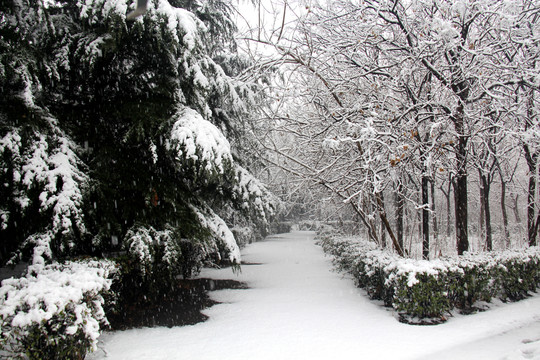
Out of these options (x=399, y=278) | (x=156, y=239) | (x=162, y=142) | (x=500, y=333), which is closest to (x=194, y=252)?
(x=156, y=239)

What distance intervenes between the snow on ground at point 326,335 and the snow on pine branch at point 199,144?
8.98 ft

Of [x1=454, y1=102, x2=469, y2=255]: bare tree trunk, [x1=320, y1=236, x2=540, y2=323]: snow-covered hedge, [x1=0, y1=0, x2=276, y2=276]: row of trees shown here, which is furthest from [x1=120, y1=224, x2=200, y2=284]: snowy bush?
[x1=454, y1=102, x2=469, y2=255]: bare tree trunk

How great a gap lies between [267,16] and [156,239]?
197 inches

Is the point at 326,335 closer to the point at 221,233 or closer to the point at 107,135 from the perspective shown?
the point at 221,233

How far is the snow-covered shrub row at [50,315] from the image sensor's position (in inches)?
145

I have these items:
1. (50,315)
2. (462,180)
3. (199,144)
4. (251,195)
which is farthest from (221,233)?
(462,180)

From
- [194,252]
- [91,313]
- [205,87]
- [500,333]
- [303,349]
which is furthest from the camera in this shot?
[194,252]

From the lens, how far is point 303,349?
512cm

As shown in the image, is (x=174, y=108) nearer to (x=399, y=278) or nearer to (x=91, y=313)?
(x=91, y=313)

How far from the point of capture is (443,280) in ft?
21.2

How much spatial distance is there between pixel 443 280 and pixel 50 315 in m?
6.08

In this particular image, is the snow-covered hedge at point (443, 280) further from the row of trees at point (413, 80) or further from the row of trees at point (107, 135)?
the row of trees at point (107, 135)

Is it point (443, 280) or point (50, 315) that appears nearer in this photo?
point (50, 315)

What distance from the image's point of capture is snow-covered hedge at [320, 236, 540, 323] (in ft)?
20.8
